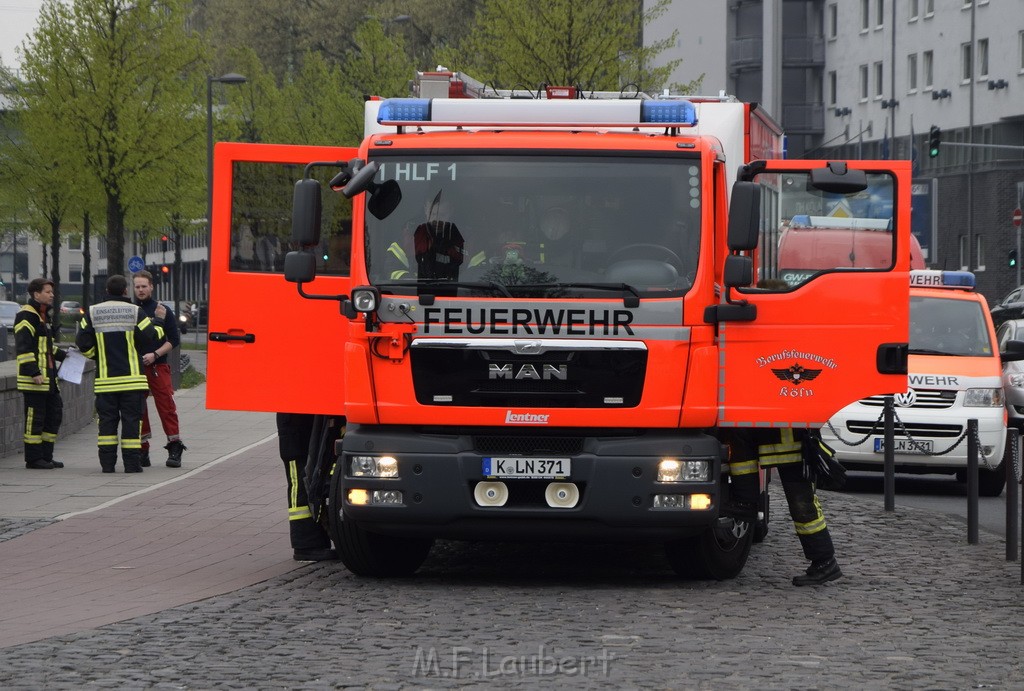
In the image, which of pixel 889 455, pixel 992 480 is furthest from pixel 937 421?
pixel 889 455

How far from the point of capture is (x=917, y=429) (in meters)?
16.5

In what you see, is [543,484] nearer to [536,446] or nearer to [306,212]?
[536,446]

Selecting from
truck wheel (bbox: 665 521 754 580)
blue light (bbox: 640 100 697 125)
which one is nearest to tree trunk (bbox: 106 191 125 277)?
truck wheel (bbox: 665 521 754 580)

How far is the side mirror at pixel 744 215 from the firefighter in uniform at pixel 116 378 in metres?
8.91

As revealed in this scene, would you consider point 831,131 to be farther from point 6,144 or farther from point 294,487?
point 294,487

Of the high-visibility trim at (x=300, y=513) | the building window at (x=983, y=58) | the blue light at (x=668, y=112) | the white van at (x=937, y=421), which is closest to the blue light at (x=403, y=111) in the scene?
the blue light at (x=668, y=112)

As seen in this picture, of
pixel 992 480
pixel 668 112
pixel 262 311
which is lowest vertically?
pixel 992 480

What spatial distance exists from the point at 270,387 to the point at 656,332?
7.95ft

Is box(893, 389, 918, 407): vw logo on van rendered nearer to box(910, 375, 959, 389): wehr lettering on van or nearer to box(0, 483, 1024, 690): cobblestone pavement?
box(910, 375, 959, 389): wehr lettering on van

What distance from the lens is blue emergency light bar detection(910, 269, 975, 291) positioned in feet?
60.7

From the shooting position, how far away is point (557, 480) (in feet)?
31.0

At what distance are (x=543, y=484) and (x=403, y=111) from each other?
221cm

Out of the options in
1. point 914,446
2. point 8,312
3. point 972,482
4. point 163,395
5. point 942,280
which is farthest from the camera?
point 8,312

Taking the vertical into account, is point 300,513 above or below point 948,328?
below
